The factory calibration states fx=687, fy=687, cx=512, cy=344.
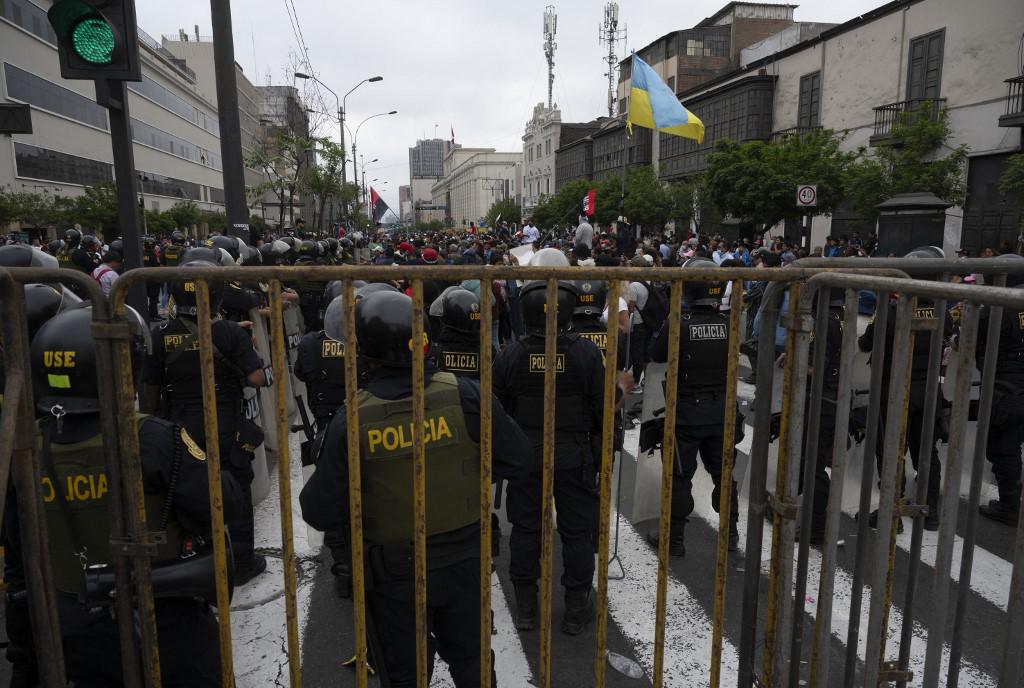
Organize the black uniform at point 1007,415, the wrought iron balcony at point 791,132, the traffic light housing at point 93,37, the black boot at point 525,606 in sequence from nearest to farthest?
the black boot at point 525,606
the traffic light housing at point 93,37
the black uniform at point 1007,415
the wrought iron balcony at point 791,132

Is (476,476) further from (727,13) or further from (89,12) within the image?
(727,13)

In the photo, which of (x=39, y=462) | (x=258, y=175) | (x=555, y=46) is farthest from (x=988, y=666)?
(x=555, y=46)

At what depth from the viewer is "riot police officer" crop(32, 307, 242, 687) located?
234 cm

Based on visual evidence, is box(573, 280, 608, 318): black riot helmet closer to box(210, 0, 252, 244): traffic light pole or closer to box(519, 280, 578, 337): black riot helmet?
box(519, 280, 578, 337): black riot helmet

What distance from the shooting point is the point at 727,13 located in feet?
158

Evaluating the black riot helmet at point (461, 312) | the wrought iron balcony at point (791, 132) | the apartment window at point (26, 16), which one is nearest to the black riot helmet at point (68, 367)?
the black riot helmet at point (461, 312)

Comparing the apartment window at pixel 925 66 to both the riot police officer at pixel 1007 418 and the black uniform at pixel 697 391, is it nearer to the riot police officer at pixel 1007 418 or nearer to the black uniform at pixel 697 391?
the riot police officer at pixel 1007 418

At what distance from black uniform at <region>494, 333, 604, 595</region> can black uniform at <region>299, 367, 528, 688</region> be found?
116 cm

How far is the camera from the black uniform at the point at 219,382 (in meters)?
4.21

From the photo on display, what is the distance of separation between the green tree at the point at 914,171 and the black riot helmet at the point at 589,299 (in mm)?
16069

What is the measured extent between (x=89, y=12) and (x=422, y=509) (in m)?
3.91

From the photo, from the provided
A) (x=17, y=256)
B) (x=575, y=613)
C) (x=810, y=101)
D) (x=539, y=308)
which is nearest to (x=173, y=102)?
(x=810, y=101)

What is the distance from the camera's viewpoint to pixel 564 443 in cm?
390

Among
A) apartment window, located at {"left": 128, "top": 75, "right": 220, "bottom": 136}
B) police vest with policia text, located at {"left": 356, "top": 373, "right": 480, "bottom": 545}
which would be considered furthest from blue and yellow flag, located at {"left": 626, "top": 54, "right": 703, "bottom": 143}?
apartment window, located at {"left": 128, "top": 75, "right": 220, "bottom": 136}
